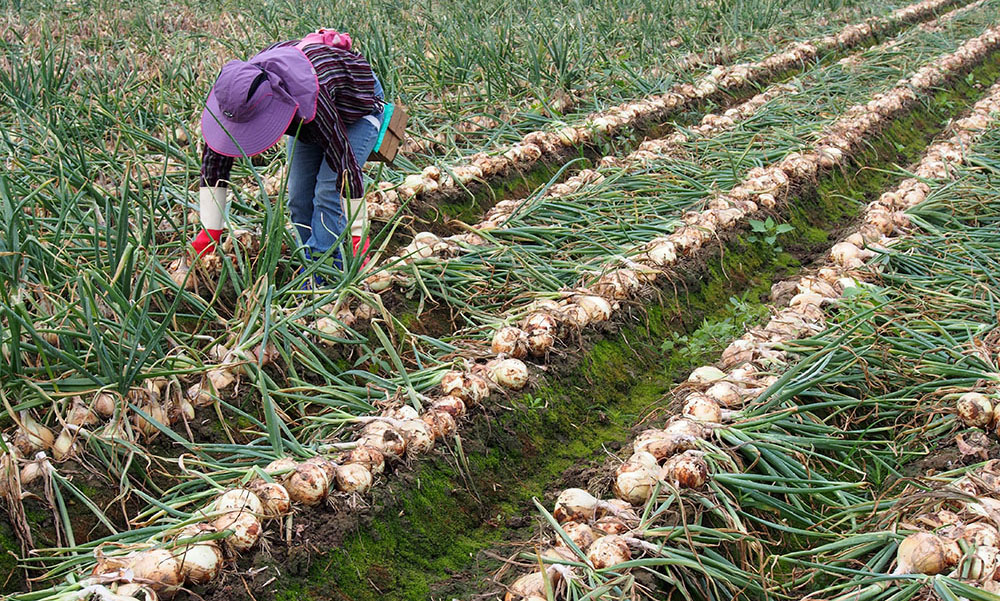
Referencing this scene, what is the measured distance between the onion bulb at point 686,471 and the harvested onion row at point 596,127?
1428mm

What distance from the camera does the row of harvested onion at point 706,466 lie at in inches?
79.6

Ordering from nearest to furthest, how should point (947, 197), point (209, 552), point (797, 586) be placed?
point (209, 552) → point (797, 586) → point (947, 197)

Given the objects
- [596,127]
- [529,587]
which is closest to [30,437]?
[529,587]

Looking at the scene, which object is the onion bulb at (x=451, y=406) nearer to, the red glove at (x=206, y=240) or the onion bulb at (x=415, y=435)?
the onion bulb at (x=415, y=435)

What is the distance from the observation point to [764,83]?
23.0ft

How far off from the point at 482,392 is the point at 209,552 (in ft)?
3.34

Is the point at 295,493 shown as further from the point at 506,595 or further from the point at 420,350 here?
the point at 420,350

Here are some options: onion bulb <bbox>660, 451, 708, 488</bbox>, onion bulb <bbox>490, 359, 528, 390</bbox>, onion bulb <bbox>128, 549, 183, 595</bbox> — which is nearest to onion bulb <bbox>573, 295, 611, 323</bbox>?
onion bulb <bbox>490, 359, 528, 390</bbox>

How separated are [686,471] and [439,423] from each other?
737 millimetres

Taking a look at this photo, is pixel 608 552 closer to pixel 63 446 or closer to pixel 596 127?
pixel 63 446

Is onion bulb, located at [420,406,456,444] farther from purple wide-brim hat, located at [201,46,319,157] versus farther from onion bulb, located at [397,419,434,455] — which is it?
purple wide-brim hat, located at [201,46,319,157]

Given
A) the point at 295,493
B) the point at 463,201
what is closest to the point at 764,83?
the point at 463,201

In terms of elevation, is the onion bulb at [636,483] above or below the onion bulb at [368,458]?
below

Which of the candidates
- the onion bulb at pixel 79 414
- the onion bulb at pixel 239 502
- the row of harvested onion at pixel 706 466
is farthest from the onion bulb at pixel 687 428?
the onion bulb at pixel 79 414
